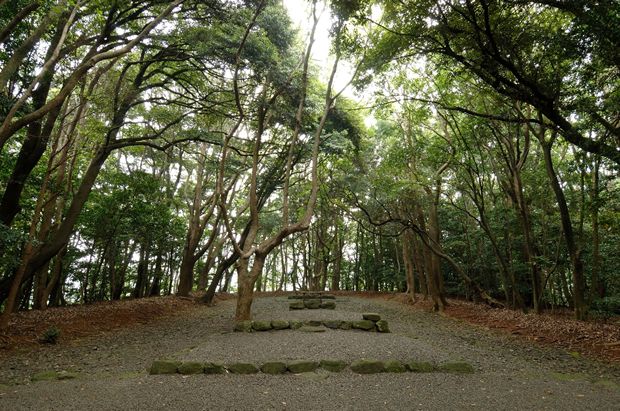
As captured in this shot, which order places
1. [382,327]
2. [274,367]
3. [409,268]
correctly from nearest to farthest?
1. [274,367]
2. [382,327]
3. [409,268]

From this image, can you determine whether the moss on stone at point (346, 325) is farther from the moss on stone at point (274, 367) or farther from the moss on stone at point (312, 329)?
the moss on stone at point (274, 367)

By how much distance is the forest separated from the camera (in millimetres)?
6090

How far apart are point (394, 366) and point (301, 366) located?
1.36 m

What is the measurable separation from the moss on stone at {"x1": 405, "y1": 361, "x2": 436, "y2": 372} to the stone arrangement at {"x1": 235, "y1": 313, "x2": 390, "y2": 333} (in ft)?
8.30

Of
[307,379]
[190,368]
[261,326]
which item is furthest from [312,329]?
[190,368]

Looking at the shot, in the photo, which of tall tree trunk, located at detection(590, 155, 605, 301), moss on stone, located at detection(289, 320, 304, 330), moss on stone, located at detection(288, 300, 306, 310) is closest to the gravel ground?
moss on stone, located at detection(289, 320, 304, 330)

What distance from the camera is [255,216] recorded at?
863 cm

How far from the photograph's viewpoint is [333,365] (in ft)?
16.2

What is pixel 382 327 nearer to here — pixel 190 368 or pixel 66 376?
pixel 190 368

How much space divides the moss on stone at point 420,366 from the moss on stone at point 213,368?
2.70 m

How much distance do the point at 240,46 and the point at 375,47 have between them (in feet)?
10.0

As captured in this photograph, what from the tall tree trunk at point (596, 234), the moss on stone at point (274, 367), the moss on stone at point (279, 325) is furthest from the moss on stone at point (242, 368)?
the tall tree trunk at point (596, 234)

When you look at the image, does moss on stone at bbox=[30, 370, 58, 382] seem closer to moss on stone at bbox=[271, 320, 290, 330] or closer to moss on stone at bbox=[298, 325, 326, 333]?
moss on stone at bbox=[271, 320, 290, 330]

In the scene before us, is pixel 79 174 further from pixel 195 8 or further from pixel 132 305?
pixel 195 8
